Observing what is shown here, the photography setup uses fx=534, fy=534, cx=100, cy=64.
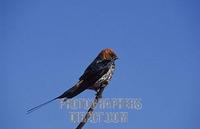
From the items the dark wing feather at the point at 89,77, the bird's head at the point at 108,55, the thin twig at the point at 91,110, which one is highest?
the bird's head at the point at 108,55

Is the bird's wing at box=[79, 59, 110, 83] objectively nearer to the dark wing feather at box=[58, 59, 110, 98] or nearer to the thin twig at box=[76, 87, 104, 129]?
the dark wing feather at box=[58, 59, 110, 98]

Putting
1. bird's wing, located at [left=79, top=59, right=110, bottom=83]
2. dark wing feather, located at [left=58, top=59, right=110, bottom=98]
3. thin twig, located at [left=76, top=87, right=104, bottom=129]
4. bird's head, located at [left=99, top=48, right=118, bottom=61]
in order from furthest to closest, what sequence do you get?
bird's head, located at [left=99, top=48, right=118, bottom=61], bird's wing, located at [left=79, top=59, right=110, bottom=83], dark wing feather, located at [left=58, top=59, right=110, bottom=98], thin twig, located at [left=76, top=87, right=104, bottom=129]

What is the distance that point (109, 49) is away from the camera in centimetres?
782

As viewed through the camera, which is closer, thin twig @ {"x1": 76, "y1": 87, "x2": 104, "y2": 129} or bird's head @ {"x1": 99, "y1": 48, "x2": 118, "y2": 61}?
thin twig @ {"x1": 76, "y1": 87, "x2": 104, "y2": 129}

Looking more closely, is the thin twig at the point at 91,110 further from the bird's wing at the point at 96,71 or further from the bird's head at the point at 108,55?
the bird's head at the point at 108,55

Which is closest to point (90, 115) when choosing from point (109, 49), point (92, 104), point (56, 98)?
point (92, 104)

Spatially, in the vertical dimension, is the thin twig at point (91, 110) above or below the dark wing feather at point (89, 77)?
below

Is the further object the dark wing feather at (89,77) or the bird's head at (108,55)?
the bird's head at (108,55)

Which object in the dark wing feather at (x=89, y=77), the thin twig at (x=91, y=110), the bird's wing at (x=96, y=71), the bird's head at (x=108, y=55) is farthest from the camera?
the bird's head at (x=108, y=55)

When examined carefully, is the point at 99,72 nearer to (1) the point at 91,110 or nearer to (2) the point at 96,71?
(2) the point at 96,71

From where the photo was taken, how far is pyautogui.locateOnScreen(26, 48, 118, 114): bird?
7521 millimetres

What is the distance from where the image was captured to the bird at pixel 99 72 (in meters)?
7.52

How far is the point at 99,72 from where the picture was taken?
25.3ft

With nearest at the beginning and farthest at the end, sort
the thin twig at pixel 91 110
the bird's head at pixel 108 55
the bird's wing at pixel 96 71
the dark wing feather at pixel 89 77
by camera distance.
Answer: the thin twig at pixel 91 110
the dark wing feather at pixel 89 77
the bird's wing at pixel 96 71
the bird's head at pixel 108 55
